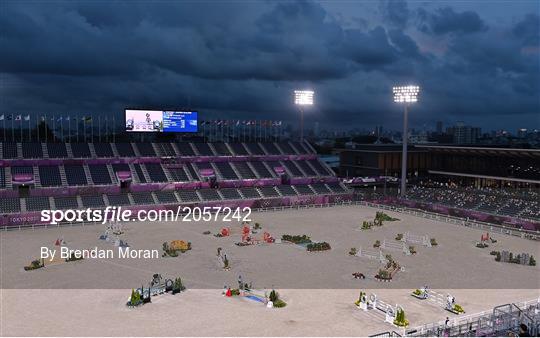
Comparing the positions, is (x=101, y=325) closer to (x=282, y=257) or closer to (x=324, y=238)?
(x=282, y=257)

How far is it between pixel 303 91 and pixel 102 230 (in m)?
54.5

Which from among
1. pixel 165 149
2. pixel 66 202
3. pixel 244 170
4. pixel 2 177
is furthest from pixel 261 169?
pixel 2 177

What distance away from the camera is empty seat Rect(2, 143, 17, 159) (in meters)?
74.0

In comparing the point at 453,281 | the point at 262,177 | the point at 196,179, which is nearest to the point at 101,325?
the point at 453,281

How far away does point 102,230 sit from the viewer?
60531 millimetres

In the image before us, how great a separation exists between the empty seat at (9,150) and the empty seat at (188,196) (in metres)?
27.2

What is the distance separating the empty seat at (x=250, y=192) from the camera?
270 feet

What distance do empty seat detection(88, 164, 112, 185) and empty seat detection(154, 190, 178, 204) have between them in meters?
8.28

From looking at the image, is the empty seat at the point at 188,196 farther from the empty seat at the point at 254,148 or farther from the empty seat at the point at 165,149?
the empty seat at the point at 254,148

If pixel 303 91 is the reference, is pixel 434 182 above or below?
below

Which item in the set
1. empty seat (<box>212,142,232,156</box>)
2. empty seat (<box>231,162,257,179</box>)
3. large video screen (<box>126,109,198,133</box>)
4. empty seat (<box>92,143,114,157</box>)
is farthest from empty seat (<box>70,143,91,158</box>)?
empty seat (<box>231,162,257,179</box>)

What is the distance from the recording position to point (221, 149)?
94.6m

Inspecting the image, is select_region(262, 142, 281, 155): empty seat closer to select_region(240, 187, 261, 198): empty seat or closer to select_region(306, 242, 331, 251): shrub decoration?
select_region(240, 187, 261, 198): empty seat

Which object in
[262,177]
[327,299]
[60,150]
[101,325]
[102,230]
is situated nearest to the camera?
[101,325]
